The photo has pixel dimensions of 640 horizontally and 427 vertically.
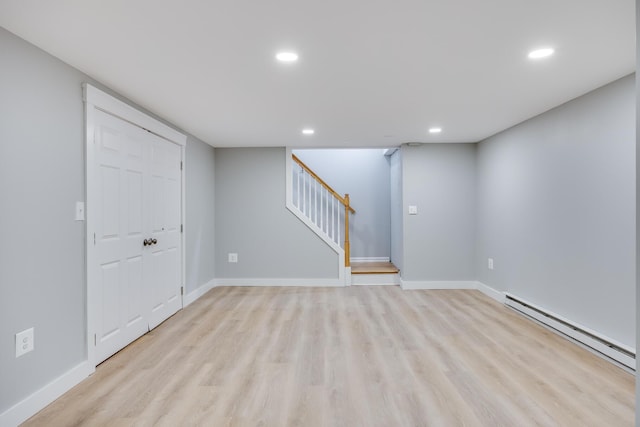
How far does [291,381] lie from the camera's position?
7.66ft

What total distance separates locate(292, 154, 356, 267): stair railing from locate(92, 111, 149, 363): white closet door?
8.80 feet

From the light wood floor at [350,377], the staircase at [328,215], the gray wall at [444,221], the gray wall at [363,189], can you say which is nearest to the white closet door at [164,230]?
the light wood floor at [350,377]

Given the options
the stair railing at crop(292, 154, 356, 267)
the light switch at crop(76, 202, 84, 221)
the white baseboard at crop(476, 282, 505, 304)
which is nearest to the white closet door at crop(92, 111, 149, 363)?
the light switch at crop(76, 202, 84, 221)

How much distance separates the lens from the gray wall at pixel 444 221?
5.05 meters

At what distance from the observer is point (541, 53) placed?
215cm

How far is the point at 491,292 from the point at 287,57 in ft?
13.4

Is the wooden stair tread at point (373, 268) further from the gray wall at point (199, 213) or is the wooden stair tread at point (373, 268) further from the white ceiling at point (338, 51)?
the white ceiling at point (338, 51)

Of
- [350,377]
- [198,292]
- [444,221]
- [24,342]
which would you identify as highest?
[444,221]

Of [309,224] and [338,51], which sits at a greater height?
[338,51]

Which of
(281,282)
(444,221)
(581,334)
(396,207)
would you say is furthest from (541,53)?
(281,282)

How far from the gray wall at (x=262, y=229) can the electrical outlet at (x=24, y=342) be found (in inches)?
132

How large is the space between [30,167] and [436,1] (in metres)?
2.45

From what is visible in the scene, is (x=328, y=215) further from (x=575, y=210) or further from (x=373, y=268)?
(x=575, y=210)

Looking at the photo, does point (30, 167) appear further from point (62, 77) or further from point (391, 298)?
point (391, 298)
